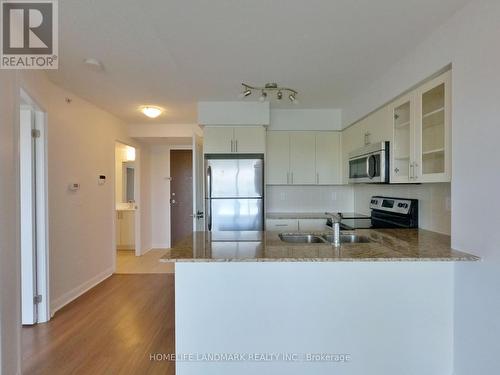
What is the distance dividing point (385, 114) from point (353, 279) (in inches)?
68.4

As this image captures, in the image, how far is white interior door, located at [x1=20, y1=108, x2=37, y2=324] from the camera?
106 inches

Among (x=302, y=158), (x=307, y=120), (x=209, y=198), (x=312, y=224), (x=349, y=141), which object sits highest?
(x=307, y=120)

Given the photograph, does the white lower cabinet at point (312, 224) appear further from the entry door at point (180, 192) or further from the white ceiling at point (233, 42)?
the entry door at point (180, 192)

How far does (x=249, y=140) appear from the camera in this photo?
12.0 feet

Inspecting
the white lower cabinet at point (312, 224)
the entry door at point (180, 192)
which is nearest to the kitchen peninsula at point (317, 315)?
the white lower cabinet at point (312, 224)

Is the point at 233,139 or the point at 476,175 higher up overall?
the point at 233,139

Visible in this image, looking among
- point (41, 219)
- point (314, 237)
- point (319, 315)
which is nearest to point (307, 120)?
point (314, 237)

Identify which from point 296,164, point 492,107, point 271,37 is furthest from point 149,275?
point 492,107

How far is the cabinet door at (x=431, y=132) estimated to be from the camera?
198 centimetres

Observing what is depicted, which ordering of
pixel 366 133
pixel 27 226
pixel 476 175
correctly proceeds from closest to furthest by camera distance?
1. pixel 476 175
2. pixel 27 226
3. pixel 366 133

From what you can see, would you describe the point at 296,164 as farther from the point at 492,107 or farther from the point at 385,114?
the point at 492,107

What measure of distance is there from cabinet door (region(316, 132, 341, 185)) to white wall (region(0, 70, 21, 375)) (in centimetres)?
335

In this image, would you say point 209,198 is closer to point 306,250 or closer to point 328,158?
point 328,158

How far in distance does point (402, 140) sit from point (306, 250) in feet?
4.86
